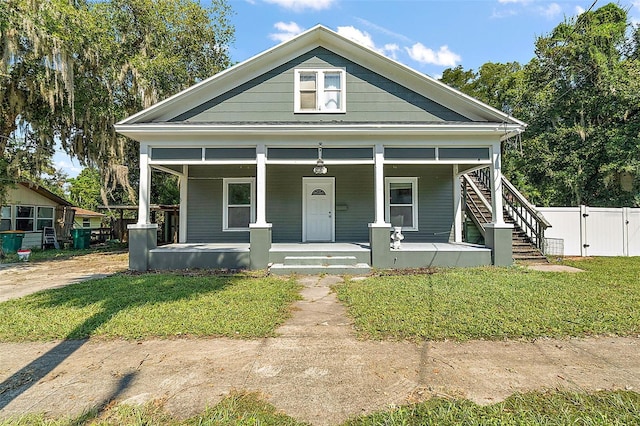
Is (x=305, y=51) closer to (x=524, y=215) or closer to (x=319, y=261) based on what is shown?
(x=319, y=261)

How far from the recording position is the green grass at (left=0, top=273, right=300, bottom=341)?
4.10 metres

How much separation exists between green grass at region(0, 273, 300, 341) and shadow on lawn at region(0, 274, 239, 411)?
0.6 inches

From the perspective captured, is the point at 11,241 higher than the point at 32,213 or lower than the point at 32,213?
lower

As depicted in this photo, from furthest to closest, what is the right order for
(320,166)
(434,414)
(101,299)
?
(320,166) → (101,299) → (434,414)

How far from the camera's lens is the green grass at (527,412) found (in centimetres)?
230

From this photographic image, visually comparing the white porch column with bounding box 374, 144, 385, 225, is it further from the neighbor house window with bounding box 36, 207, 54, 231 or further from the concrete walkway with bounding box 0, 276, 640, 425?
the neighbor house window with bounding box 36, 207, 54, 231

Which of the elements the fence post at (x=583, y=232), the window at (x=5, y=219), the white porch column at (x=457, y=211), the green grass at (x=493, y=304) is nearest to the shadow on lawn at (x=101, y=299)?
the green grass at (x=493, y=304)

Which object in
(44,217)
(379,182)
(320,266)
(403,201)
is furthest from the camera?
(44,217)

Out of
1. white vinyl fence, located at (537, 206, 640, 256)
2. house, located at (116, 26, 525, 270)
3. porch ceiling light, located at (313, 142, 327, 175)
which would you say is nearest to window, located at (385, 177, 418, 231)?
house, located at (116, 26, 525, 270)

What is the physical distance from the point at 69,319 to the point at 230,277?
128 inches

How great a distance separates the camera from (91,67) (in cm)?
1162

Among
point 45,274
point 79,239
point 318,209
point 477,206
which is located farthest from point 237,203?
point 79,239

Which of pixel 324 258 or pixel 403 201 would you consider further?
pixel 403 201

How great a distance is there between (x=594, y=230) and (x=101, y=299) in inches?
548
